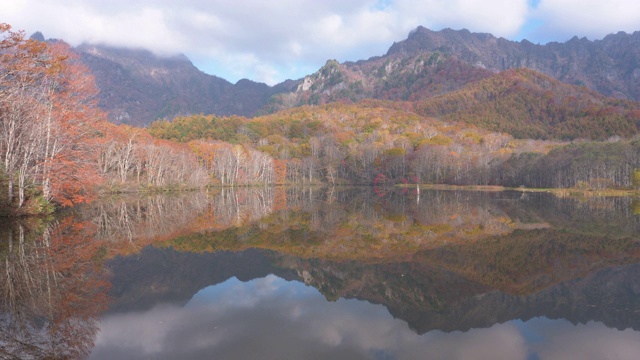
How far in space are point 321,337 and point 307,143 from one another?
10410cm

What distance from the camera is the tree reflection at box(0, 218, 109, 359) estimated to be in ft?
18.3

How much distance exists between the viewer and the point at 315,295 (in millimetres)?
9008

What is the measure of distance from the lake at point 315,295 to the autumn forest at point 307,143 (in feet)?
20.9

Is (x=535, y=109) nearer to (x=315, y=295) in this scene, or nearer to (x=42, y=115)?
(x=42, y=115)

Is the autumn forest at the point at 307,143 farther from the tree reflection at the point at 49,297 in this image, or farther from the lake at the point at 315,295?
the tree reflection at the point at 49,297

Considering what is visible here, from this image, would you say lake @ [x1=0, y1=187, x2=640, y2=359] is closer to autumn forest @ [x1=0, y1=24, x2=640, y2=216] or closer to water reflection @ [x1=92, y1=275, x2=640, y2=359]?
water reflection @ [x1=92, y1=275, x2=640, y2=359]

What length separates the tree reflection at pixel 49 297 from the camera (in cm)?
559

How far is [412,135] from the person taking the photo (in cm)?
11875

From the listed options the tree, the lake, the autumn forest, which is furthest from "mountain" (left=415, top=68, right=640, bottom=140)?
the tree

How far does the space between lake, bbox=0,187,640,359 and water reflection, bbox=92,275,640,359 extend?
1.4 inches

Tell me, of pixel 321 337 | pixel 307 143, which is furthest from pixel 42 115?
pixel 307 143

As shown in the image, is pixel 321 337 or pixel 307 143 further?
pixel 307 143

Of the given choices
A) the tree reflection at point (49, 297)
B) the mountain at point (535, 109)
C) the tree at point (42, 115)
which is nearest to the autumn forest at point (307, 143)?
the tree at point (42, 115)

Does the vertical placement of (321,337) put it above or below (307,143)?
below
